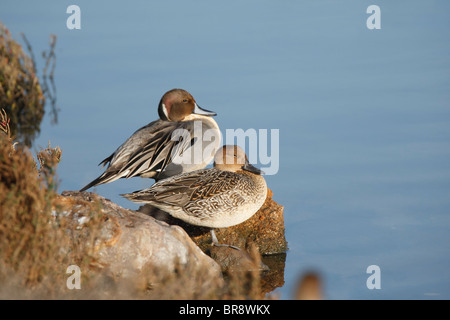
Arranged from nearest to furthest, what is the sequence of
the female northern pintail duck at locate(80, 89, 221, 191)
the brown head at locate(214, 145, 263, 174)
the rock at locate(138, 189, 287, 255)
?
the rock at locate(138, 189, 287, 255) → the brown head at locate(214, 145, 263, 174) → the female northern pintail duck at locate(80, 89, 221, 191)

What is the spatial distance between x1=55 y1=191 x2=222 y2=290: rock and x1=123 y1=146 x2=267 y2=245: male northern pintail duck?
2.40ft

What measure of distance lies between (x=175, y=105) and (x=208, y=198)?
2.38 m

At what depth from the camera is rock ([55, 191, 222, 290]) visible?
18.1 ft

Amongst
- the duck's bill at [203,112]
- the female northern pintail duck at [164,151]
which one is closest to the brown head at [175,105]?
the duck's bill at [203,112]

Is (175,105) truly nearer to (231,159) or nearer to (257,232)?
(231,159)

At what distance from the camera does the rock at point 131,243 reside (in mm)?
5531

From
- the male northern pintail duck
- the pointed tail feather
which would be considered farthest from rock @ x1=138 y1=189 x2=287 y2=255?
the pointed tail feather

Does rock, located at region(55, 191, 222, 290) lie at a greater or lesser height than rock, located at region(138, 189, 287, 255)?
lesser

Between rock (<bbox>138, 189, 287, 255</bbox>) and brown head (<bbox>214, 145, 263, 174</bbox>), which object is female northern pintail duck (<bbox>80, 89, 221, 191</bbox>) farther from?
rock (<bbox>138, 189, 287, 255</bbox>)

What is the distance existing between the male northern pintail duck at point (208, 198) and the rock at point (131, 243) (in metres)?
0.73

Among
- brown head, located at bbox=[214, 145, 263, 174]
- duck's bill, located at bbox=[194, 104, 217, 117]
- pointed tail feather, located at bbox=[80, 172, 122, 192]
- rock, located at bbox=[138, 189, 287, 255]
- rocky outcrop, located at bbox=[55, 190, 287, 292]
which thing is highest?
duck's bill, located at bbox=[194, 104, 217, 117]

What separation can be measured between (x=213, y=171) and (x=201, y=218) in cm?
57
